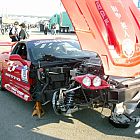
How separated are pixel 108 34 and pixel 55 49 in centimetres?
199

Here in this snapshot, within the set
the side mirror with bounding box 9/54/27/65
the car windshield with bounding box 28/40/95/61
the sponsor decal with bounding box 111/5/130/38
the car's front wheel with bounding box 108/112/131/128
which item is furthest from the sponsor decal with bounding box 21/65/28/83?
the sponsor decal with bounding box 111/5/130/38

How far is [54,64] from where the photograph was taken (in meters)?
5.94

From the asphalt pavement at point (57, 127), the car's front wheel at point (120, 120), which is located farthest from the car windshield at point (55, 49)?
the car's front wheel at point (120, 120)

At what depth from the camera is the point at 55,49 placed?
6.70 meters

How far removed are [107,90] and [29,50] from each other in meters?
2.56

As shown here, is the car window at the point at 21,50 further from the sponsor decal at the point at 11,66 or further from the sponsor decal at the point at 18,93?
the sponsor decal at the point at 18,93

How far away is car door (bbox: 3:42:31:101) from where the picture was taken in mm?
6225

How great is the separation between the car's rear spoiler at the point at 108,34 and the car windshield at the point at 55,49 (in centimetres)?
152

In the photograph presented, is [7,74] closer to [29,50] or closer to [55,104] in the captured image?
[29,50]

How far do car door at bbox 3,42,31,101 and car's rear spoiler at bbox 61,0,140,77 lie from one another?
1.71m

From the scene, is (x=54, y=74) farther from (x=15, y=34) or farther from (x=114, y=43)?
(x=15, y=34)

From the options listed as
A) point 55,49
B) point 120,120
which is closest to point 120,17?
point 120,120

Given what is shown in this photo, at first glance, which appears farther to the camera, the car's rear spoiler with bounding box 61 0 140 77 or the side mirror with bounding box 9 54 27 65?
the side mirror with bounding box 9 54 27 65

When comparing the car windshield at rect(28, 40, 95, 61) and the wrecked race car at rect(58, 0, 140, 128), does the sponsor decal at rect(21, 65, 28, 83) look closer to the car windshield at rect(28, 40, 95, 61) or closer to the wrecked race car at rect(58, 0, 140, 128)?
the car windshield at rect(28, 40, 95, 61)
